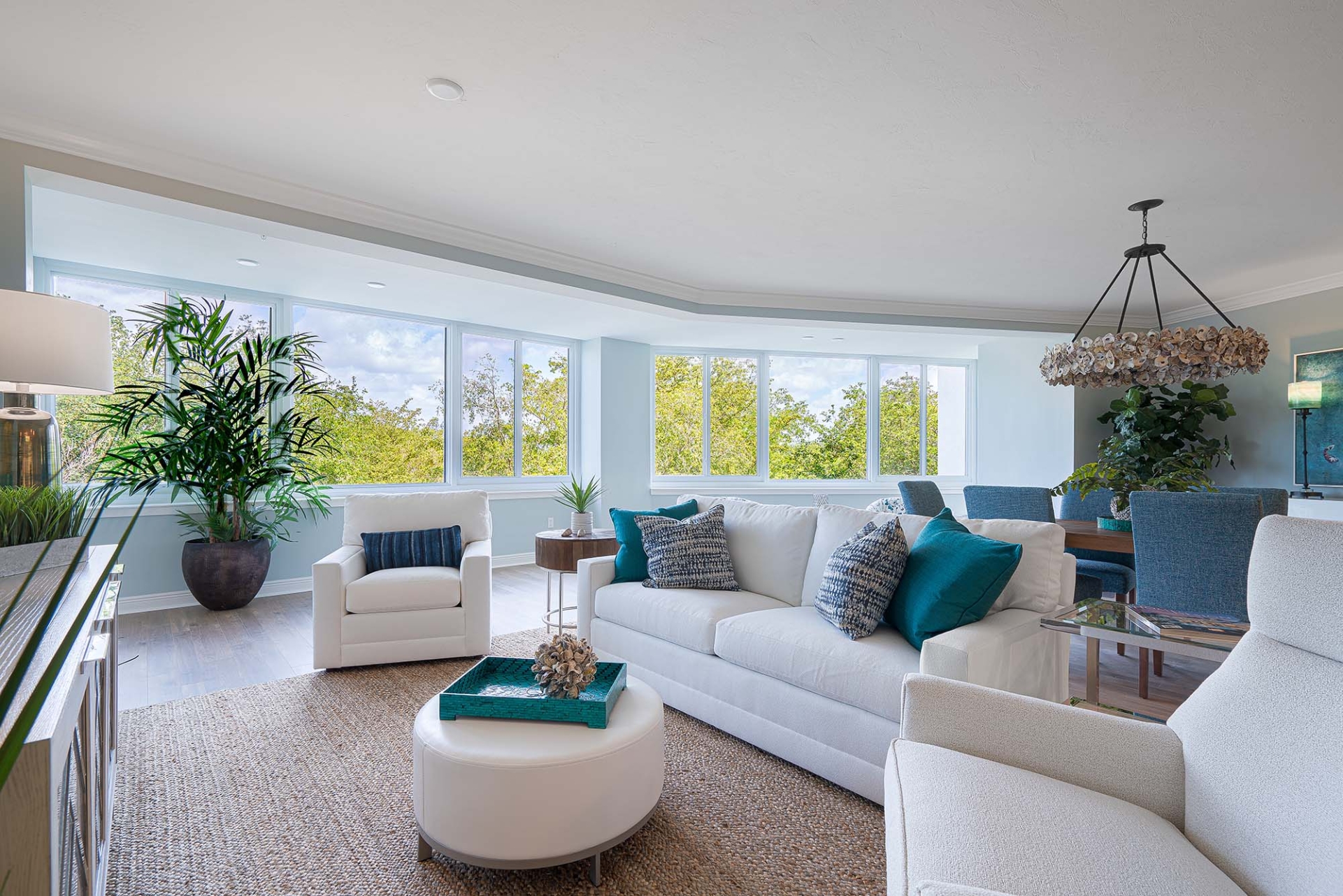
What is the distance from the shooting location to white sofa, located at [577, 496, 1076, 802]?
2.19 meters

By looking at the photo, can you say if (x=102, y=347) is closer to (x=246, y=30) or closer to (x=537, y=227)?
(x=246, y=30)

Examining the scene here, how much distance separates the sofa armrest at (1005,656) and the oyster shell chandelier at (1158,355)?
1.56 m

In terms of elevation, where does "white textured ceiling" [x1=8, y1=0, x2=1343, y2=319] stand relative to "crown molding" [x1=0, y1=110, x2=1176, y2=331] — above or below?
above

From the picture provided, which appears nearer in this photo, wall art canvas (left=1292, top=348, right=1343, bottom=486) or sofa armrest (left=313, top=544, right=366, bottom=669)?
sofa armrest (left=313, top=544, right=366, bottom=669)

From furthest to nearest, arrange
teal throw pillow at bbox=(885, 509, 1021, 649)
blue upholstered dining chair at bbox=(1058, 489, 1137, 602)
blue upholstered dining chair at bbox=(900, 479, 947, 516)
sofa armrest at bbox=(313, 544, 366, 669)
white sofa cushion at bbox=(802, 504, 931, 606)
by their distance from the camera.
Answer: blue upholstered dining chair at bbox=(900, 479, 947, 516) < blue upholstered dining chair at bbox=(1058, 489, 1137, 602) < sofa armrest at bbox=(313, 544, 366, 669) < white sofa cushion at bbox=(802, 504, 931, 606) < teal throw pillow at bbox=(885, 509, 1021, 649)

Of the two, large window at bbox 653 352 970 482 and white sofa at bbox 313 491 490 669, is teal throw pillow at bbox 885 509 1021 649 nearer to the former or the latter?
white sofa at bbox 313 491 490 669

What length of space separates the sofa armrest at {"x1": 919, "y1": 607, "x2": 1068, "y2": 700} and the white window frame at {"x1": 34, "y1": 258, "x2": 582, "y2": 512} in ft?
16.1

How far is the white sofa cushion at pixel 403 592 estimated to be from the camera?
134 inches

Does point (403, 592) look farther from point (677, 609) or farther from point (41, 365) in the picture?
point (41, 365)

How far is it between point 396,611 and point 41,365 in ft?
5.85

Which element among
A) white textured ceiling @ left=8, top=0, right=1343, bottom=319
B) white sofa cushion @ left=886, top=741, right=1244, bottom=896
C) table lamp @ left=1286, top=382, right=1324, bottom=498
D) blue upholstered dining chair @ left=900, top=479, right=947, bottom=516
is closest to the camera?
white sofa cushion @ left=886, top=741, right=1244, bottom=896

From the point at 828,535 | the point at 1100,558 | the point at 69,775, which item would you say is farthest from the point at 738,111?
the point at 1100,558

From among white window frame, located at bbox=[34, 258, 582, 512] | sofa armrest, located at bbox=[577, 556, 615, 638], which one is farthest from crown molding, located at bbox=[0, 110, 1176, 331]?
white window frame, located at bbox=[34, 258, 582, 512]

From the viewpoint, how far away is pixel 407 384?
20.1ft
